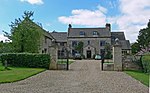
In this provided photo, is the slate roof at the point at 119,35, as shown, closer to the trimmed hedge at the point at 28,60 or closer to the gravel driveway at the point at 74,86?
the trimmed hedge at the point at 28,60

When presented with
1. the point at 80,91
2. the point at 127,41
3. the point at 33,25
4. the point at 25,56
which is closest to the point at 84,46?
the point at 127,41

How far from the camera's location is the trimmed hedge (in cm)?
2555

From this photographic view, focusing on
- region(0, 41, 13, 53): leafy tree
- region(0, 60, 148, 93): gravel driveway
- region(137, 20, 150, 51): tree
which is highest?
region(137, 20, 150, 51): tree

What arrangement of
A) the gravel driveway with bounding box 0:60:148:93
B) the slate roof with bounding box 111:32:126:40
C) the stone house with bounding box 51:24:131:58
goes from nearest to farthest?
1. the gravel driveway with bounding box 0:60:148:93
2. the stone house with bounding box 51:24:131:58
3. the slate roof with bounding box 111:32:126:40

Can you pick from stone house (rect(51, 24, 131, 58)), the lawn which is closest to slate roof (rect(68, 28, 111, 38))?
stone house (rect(51, 24, 131, 58))

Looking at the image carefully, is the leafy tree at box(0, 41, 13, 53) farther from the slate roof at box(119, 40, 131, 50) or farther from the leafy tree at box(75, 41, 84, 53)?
the slate roof at box(119, 40, 131, 50)

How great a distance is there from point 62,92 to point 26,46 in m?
23.8

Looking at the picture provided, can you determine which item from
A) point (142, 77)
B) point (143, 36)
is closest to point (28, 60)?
point (142, 77)

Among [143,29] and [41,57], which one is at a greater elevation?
[143,29]

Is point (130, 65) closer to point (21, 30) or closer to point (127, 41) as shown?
point (21, 30)

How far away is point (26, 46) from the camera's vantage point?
33.6m

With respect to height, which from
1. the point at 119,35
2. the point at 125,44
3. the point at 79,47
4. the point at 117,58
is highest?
the point at 119,35

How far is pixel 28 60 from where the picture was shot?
86.1 feet

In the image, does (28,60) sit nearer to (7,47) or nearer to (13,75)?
(13,75)
